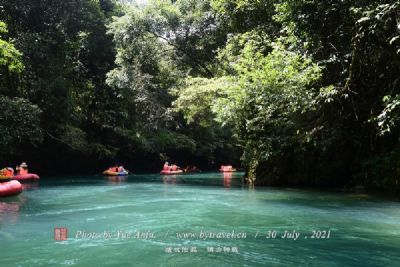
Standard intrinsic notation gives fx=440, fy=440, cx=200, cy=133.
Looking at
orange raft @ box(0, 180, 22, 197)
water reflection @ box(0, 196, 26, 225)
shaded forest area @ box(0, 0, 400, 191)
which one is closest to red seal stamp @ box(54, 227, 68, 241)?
water reflection @ box(0, 196, 26, 225)

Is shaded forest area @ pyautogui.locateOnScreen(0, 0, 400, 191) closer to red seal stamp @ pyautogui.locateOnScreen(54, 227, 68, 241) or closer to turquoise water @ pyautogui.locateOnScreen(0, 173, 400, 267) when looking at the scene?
turquoise water @ pyautogui.locateOnScreen(0, 173, 400, 267)

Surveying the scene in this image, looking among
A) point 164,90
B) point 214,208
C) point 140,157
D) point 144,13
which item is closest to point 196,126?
point 140,157

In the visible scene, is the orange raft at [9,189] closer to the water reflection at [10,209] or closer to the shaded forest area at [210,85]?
the water reflection at [10,209]

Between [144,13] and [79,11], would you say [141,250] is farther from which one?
[79,11]

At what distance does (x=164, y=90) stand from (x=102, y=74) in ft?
13.0

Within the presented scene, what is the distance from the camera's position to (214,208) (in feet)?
34.3

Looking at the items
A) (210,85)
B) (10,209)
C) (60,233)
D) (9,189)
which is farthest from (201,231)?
(210,85)

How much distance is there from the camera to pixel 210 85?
17.7 meters

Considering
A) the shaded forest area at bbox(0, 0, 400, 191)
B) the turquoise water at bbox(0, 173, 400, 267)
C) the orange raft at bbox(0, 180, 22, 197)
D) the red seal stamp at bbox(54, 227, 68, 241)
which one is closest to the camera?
the turquoise water at bbox(0, 173, 400, 267)

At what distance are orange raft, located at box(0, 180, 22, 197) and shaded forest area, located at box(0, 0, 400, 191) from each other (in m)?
3.74

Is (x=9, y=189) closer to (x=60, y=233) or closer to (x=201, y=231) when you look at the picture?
(x=60, y=233)

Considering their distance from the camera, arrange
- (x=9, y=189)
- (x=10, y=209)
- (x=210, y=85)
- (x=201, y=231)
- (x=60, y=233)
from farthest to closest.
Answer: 1. (x=210, y=85)
2. (x=9, y=189)
3. (x=10, y=209)
4. (x=201, y=231)
5. (x=60, y=233)

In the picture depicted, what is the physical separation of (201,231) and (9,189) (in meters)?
7.53

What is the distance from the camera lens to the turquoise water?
575 centimetres
